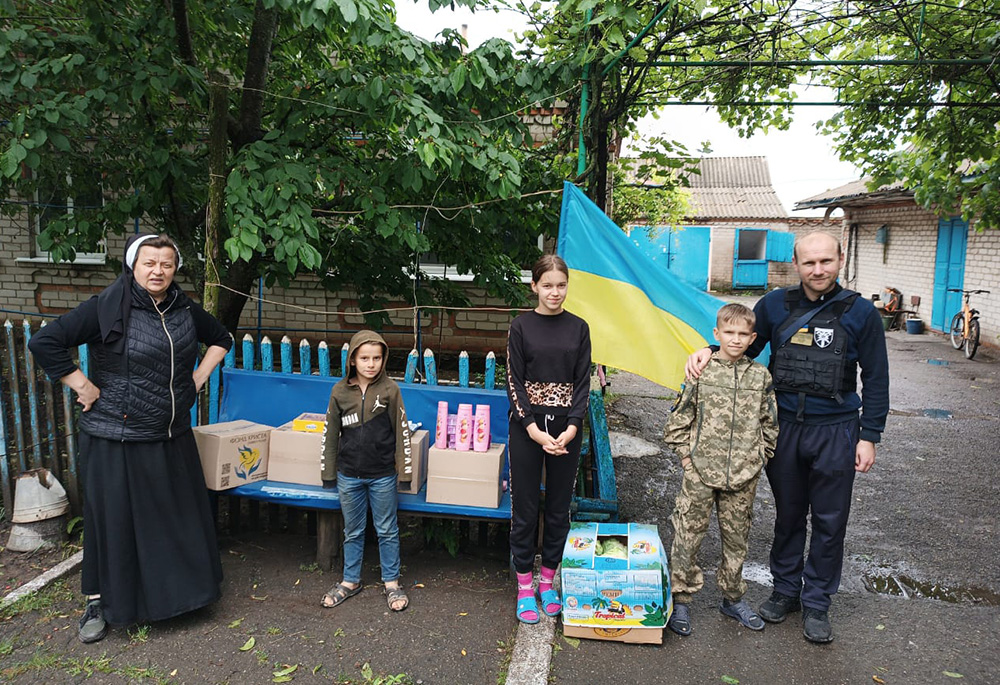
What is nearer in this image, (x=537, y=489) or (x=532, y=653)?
(x=532, y=653)

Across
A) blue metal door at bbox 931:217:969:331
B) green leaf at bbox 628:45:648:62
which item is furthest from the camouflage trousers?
blue metal door at bbox 931:217:969:331

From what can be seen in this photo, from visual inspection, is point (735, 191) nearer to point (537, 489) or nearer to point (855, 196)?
point (855, 196)

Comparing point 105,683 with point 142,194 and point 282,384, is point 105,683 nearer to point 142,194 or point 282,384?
point 282,384

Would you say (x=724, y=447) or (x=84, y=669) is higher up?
(x=724, y=447)

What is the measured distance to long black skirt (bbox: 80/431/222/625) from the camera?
320 cm

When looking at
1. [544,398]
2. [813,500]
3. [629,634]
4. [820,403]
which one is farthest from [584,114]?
[629,634]

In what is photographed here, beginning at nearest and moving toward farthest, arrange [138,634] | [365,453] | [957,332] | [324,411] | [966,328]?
[138,634] → [365,453] → [324,411] → [966,328] → [957,332]

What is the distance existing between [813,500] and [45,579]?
4056 millimetres

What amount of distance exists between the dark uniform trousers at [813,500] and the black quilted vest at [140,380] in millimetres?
2945

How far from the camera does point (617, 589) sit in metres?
3.28

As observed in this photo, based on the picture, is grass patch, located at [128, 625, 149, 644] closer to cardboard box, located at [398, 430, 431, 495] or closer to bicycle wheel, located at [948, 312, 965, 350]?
cardboard box, located at [398, 430, 431, 495]

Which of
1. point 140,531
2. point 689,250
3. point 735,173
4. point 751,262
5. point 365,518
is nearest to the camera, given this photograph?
point 140,531

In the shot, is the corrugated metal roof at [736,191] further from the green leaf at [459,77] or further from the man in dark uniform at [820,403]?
the man in dark uniform at [820,403]

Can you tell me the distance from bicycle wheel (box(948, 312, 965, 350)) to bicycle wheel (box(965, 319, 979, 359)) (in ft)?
1.81
